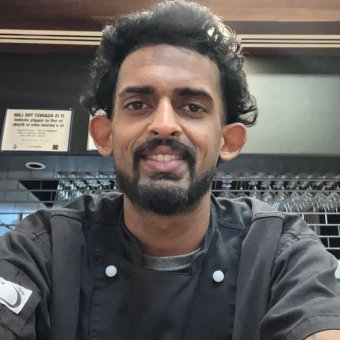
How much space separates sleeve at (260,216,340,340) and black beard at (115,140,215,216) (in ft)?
0.68

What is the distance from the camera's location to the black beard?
0.89m

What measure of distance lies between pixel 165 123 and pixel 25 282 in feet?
1.31

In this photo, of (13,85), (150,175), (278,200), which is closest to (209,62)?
(150,175)

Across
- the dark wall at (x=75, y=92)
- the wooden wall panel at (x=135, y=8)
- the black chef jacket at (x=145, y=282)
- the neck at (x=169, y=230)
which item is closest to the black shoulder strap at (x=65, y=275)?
the black chef jacket at (x=145, y=282)

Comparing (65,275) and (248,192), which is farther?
(248,192)

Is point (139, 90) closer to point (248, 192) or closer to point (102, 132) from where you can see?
point (102, 132)

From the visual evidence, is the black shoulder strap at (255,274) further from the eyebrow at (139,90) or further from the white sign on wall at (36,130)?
the white sign on wall at (36,130)

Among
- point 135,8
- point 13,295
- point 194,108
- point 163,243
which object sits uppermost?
point 135,8

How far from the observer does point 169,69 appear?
970mm

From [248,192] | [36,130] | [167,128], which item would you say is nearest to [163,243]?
[167,128]

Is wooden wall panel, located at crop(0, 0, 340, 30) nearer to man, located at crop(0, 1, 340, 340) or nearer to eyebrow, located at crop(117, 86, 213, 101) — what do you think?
man, located at crop(0, 1, 340, 340)

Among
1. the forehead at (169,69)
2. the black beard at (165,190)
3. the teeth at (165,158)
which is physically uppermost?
the forehead at (169,69)

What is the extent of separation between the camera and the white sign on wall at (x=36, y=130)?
1.53m

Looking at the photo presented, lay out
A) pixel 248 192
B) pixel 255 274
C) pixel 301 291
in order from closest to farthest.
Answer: pixel 301 291 < pixel 255 274 < pixel 248 192
